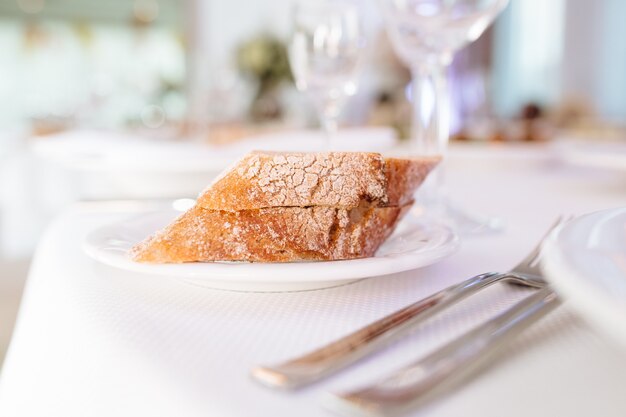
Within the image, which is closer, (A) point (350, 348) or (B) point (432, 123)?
(A) point (350, 348)

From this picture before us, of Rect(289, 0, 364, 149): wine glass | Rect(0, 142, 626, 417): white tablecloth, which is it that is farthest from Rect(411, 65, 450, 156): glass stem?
Rect(0, 142, 626, 417): white tablecloth

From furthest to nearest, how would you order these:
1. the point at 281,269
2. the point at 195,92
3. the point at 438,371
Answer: the point at 195,92
the point at 281,269
the point at 438,371

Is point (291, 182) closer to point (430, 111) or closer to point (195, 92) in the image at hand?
point (430, 111)

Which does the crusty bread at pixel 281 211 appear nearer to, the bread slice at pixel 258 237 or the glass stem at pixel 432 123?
the bread slice at pixel 258 237

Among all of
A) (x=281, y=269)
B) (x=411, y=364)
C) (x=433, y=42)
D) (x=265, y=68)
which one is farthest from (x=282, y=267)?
(x=265, y=68)

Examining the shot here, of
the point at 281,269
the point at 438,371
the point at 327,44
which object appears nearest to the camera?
the point at 438,371

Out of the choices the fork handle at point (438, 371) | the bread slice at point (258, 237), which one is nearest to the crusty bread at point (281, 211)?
the bread slice at point (258, 237)

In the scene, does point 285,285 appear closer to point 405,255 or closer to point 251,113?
point 405,255
